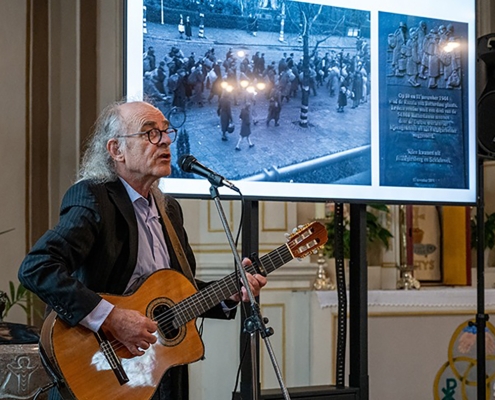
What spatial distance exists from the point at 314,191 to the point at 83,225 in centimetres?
115

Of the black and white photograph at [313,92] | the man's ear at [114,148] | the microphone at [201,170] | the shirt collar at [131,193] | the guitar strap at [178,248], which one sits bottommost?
the guitar strap at [178,248]

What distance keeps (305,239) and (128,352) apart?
722mm

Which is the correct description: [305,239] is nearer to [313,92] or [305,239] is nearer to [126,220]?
[126,220]

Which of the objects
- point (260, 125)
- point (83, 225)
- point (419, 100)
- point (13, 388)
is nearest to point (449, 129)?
point (419, 100)

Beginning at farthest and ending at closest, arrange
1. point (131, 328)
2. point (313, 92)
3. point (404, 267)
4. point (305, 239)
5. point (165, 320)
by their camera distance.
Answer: point (404, 267)
point (313, 92)
point (305, 239)
point (165, 320)
point (131, 328)

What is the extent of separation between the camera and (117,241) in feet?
8.59

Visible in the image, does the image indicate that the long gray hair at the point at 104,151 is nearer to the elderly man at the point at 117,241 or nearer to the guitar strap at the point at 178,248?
the elderly man at the point at 117,241

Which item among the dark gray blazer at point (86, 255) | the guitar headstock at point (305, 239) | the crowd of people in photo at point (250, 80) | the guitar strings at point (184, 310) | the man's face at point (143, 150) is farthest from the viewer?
the crowd of people in photo at point (250, 80)

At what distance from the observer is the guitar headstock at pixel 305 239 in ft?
9.37

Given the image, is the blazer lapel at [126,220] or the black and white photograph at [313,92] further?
the black and white photograph at [313,92]

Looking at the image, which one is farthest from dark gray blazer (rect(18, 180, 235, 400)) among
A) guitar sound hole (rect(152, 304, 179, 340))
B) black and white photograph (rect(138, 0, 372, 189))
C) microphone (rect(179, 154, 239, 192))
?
black and white photograph (rect(138, 0, 372, 189))

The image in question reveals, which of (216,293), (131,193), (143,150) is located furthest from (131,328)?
(143,150)

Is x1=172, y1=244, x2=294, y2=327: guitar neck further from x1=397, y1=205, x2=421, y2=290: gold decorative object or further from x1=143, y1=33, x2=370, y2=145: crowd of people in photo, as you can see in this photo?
x1=397, y1=205, x2=421, y2=290: gold decorative object

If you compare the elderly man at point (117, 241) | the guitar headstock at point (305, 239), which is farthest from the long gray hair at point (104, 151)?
the guitar headstock at point (305, 239)
